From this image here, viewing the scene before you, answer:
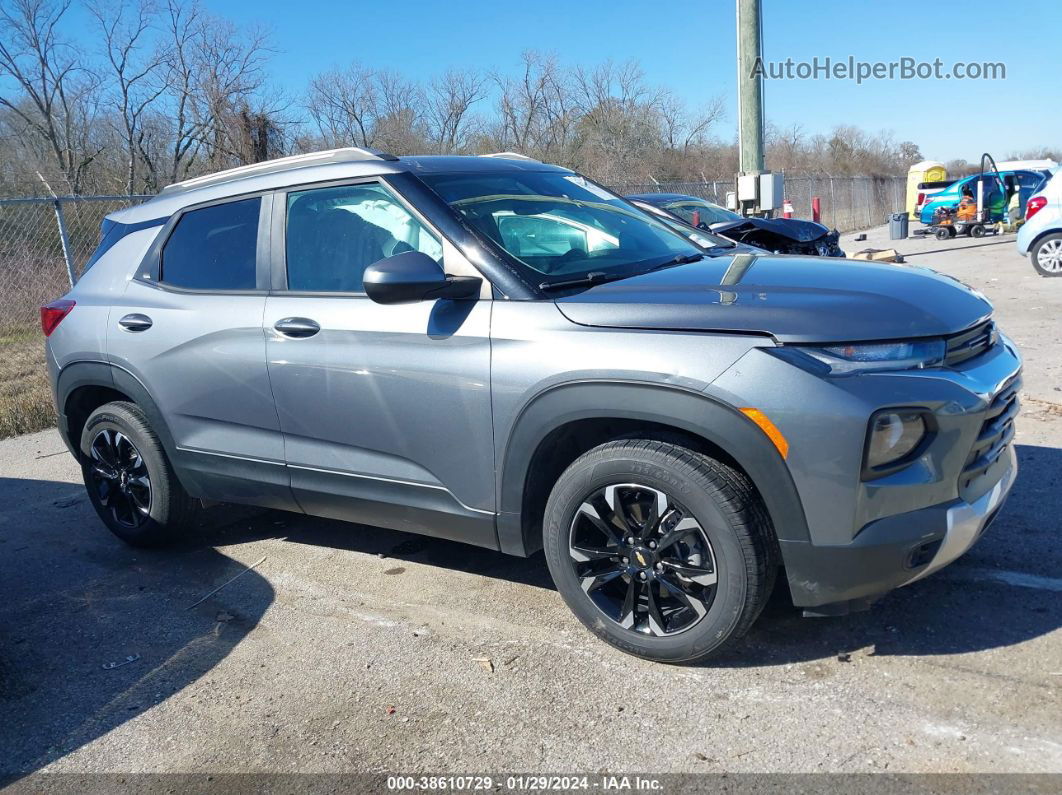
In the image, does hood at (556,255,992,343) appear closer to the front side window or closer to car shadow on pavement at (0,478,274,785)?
the front side window

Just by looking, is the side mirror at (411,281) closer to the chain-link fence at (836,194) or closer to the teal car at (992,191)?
the chain-link fence at (836,194)

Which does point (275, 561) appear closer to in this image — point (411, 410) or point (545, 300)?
point (411, 410)

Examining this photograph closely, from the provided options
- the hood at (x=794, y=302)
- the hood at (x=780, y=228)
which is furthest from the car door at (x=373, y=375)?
the hood at (x=780, y=228)

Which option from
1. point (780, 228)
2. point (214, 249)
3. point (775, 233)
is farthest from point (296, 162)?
point (780, 228)

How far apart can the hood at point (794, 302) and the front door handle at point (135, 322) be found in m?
2.33

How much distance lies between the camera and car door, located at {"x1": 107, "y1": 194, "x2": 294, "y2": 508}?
13.5 feet

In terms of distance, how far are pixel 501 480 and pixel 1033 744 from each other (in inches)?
75.7

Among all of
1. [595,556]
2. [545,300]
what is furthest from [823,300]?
[595,556]

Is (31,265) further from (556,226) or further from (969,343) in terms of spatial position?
(969,343)

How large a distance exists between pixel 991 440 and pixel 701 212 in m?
10.4

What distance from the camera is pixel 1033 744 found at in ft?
8.73

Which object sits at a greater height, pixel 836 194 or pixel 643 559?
pixel 836 194

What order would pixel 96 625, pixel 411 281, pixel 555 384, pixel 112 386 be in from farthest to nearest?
pixel 112 386, pixel 96 625, pixel 411 281, pixel 555 384

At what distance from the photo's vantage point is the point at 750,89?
13.2 m
